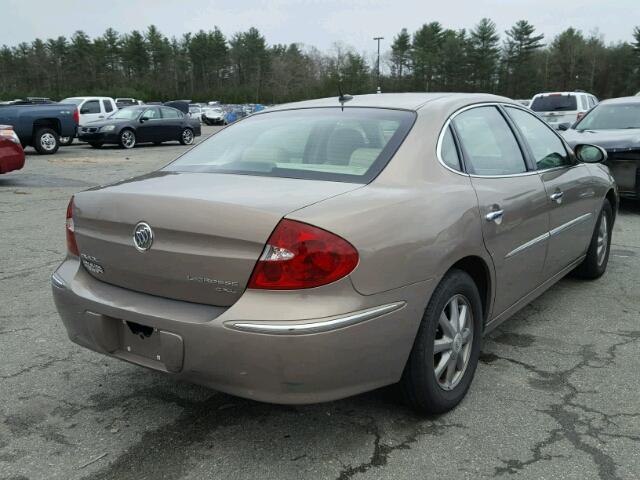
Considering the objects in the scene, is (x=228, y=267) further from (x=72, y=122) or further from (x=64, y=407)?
(x=72, y=122)

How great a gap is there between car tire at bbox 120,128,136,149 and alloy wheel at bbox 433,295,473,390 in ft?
64.3

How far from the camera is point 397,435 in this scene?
270 centimetres

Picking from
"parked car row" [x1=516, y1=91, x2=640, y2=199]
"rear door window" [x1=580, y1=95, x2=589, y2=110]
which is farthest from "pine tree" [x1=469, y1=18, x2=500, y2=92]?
"parked car row" [x1=516, y1=91, x2=640, y2=199]

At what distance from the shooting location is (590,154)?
4578 millimetres

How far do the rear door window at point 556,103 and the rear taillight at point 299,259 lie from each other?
1865cm

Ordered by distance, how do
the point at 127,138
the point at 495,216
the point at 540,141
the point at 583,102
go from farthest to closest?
1. the point at 127,138
2. the point at 583,102
3. the point at 540,141
4. the point at 495,216

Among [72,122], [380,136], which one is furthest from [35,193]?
[380,136]

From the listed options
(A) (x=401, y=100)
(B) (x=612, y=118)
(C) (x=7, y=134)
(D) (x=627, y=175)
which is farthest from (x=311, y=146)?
(C) (x=7, y=134)

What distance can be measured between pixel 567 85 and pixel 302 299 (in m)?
85.2

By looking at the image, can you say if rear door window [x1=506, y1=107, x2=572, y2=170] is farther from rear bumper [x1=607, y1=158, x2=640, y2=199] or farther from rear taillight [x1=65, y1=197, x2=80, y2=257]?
rear bumper [x1=607, y1=158, x2=640, y2=199]

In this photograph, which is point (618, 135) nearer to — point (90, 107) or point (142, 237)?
point (142, 237)

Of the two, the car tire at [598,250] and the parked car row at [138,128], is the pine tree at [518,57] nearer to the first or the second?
the parked car row at [138,128]

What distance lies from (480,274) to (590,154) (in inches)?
82.0

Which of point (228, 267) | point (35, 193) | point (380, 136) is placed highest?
point (380, 136)
